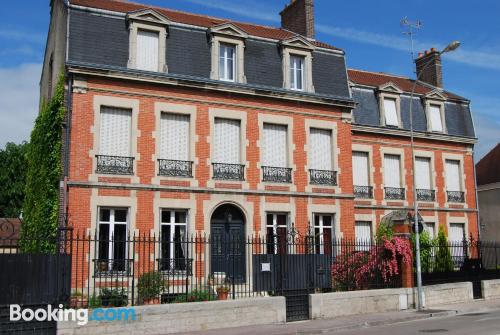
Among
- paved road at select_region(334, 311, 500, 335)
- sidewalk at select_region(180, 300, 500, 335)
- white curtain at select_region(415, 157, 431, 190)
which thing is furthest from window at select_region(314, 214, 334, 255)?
white curtain at select_region(415, 157, 431, 190)

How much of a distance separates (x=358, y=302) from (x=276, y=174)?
6.20 meters

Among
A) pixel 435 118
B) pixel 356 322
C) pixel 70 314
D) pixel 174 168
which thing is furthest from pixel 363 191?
pixel 70 314

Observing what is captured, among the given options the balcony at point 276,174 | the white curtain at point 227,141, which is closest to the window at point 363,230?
the balcony at point 276,174

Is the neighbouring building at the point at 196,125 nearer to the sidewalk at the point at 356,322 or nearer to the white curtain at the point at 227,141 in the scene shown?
the white curtain at the point at 227,141

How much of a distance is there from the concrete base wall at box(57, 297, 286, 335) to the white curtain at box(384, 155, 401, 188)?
527 inches

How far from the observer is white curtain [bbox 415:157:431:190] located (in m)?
26.9

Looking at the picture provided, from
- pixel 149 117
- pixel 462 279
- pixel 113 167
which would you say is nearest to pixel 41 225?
pixel 113 167

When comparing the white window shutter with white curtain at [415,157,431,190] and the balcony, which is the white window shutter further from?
white curtain at [415,157,431,190]

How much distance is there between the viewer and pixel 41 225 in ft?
61.5

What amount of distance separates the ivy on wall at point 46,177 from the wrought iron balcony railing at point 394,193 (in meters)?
14.9

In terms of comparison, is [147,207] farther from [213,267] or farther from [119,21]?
[119,21]

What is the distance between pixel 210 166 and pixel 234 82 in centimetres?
326

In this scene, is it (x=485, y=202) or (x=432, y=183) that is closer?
(x=432, y=183)

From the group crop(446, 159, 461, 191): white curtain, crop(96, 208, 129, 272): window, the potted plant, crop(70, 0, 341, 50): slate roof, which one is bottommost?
the potted plant
